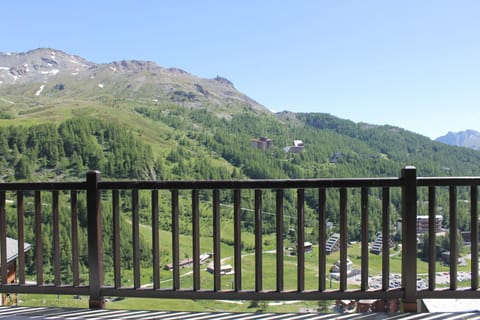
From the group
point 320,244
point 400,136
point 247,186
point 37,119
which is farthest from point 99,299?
point 400,136

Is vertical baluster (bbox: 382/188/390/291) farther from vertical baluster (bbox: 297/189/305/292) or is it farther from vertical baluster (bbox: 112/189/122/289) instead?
vertical baluster (bbox: 112/189/122/289)

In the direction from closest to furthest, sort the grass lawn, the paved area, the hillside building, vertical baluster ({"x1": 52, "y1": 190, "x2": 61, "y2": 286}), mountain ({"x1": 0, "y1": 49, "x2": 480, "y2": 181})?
1. the paved area
2. vertical baluster ({"x1": 52, "y1": 190, "x2": 61, "y2": 286})
3. the grass lawn
4. mountain ({"x1": 0, "y1": 49, "x2": 480, "y2": 181})
5. the hillside building

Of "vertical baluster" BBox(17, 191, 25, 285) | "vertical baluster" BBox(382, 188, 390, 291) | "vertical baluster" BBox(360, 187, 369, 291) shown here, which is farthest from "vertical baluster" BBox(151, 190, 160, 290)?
"vertical baluster" BBox(382, 188, 390, 291)

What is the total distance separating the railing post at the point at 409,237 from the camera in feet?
10.2

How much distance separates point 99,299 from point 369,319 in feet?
6.76

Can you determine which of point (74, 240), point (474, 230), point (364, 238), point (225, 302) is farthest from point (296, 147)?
point (74, 240)

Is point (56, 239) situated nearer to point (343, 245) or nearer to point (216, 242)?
point (216, 242)

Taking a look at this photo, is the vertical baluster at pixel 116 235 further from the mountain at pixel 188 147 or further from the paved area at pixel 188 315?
the mountain at pixel 188 147

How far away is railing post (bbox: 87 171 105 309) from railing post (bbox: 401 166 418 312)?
7.74ft

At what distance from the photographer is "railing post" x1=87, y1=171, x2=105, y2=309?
323 centimetres

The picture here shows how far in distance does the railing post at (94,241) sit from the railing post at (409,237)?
2359 millimetres

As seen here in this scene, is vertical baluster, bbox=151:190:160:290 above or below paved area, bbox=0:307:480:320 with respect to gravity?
above

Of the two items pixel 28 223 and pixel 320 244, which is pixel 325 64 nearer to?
pixel 28 223

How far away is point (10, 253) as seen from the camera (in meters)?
4.65
